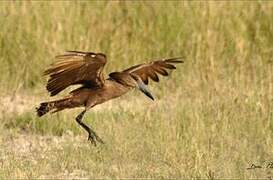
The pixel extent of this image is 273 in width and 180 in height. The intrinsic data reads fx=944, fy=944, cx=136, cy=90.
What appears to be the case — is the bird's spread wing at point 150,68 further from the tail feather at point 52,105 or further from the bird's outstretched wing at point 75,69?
the tail feather at point 52,105

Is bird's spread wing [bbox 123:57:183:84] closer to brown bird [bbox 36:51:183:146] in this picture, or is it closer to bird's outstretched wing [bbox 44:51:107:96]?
brown bird [bbox 36:51:183:146]

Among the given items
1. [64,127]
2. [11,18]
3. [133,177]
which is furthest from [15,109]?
[133,177]

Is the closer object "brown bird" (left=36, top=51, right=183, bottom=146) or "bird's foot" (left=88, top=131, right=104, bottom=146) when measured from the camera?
"brown bird" (left=36, top=51, right=183, bottom=146)

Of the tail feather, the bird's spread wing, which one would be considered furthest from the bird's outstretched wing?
the bird's spread wing

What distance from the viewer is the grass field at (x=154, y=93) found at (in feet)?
21.3

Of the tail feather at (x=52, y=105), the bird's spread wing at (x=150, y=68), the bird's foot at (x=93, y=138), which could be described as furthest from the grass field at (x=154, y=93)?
the bird's spread wing at (x=150, y=68)

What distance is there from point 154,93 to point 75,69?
2590 millimetres

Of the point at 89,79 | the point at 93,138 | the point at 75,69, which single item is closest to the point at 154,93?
the point at 93,138

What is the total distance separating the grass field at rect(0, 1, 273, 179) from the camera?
6.48 m

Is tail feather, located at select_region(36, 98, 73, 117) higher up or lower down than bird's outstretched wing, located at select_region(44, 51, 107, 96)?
lower down

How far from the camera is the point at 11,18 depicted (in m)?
9.17

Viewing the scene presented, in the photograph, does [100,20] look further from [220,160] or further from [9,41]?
[220,160]

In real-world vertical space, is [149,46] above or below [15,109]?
above

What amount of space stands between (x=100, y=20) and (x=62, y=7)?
15.7 inches
